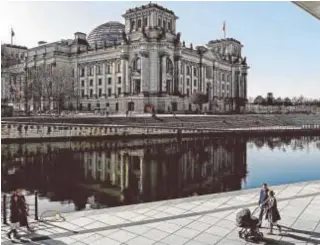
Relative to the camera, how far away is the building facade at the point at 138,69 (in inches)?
1822

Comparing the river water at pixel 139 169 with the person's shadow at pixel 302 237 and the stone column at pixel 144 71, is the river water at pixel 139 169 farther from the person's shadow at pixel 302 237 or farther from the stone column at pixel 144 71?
the stone column at pixel 144 71

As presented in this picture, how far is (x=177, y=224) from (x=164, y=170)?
934 cm

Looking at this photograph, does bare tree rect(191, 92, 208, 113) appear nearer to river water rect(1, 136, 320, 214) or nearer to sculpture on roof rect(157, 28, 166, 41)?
sculpture on roof rect(157, 28, 166, 41)

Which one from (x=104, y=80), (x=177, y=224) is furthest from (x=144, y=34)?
(x=177, y=224)

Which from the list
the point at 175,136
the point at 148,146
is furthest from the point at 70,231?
the point at 175,136

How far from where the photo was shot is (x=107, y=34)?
186 feet

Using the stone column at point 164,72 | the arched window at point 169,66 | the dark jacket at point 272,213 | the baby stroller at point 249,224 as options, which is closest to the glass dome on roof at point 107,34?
the arched window at point 169,66

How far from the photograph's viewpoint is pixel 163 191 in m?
12.6

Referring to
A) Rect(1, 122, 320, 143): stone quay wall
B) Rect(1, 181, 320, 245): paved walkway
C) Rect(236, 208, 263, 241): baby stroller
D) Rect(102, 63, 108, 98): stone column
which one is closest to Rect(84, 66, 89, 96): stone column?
Rect(102, 63, 108, 98): stone column

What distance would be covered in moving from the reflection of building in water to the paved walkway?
3.13m

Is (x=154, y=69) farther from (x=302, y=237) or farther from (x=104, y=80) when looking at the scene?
(x=302, y=237)

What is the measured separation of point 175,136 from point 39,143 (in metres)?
10.3

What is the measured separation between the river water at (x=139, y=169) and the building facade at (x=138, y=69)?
61.9 feet

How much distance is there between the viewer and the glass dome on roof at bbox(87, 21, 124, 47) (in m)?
55.8
